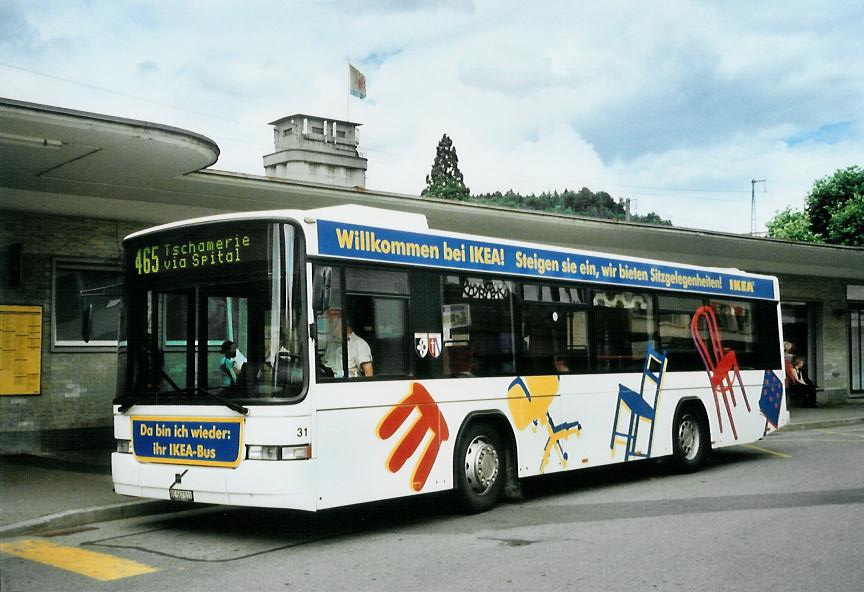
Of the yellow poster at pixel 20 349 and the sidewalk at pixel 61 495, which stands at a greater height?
the yellow poster at pixel 20 349

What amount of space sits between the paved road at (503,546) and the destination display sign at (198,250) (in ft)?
7.99

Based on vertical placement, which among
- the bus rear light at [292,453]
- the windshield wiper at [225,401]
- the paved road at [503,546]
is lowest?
the paved road at [503,546]

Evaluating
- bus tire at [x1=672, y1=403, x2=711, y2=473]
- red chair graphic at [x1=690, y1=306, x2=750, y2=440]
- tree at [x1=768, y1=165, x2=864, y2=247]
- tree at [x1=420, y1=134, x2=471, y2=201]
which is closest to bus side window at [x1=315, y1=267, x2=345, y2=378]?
bus tire at [x1=672, y1=403, x2=711, y2=473]

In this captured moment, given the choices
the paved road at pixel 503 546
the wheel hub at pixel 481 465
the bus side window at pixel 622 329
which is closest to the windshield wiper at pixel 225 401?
the paved road at pixel 503 546

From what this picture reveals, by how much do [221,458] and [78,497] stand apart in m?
3.16

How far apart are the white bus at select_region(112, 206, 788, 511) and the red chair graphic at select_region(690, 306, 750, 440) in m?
2.31

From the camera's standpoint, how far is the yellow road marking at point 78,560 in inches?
295

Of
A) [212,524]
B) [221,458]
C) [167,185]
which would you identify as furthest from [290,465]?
[167,185]

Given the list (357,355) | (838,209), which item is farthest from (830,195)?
(357,355)

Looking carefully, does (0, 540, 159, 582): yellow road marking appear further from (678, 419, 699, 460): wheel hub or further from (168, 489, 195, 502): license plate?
(678, 419, 699, 460): wheel hub

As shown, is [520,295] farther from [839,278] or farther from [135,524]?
[839,278]

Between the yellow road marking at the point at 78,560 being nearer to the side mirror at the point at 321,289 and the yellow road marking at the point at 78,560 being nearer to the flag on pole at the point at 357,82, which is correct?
the side mirror at the point at 321,289

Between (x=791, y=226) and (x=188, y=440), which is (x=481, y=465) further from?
(x=791, y=226)

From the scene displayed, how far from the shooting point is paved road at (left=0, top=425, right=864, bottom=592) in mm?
7074
